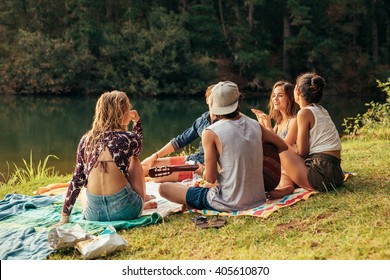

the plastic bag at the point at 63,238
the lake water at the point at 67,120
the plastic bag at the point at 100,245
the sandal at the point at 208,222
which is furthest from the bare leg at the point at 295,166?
the lake water at the point at 67,120

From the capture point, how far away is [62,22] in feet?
92.5

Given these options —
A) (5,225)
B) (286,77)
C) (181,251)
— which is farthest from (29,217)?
(286,77)

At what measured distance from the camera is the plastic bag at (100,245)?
348cm

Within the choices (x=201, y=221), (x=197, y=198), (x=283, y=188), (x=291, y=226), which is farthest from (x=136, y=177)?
(x=291, y=226)

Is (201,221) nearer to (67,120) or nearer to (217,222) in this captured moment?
(217,222)

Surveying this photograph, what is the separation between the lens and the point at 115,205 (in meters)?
4.20

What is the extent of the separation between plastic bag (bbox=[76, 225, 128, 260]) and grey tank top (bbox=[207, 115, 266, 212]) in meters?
0.87

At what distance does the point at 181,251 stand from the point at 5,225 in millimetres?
1671

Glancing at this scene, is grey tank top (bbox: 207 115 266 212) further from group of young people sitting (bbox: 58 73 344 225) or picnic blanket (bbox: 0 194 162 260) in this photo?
picnic blanket (bbox: 0 194 162 260)

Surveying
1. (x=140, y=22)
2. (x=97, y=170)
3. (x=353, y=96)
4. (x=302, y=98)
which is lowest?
(x=353, y=96)

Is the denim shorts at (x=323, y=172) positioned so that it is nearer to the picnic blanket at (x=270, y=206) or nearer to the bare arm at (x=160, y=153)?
the picnic blanket at (x=270, y=206)

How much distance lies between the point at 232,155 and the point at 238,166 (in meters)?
0.09

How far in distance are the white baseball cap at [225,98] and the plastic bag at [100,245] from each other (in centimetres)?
114

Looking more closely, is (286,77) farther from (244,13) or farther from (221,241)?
(221,241)
